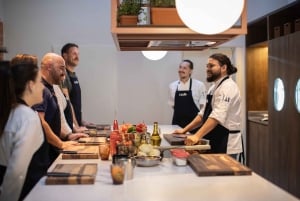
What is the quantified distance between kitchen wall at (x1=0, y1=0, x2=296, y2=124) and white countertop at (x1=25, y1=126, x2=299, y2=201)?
3649 mm

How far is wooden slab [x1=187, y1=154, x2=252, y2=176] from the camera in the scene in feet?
6.59

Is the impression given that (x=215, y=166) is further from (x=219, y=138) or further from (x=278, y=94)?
(x=278, y=94)

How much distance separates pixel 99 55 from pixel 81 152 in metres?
3.22

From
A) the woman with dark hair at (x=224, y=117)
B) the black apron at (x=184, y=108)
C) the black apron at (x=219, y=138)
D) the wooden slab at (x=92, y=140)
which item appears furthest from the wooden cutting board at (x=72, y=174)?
the black apron at (x=184, y=108)

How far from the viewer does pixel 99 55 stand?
561 cm

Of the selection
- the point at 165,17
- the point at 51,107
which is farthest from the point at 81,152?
the point at 165,17

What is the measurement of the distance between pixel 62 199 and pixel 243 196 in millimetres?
734

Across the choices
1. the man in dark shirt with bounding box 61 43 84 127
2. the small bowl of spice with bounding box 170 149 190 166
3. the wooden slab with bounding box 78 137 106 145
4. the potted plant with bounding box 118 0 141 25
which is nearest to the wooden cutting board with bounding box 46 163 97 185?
the small bowl of spice with bounding box 170 149 190 166

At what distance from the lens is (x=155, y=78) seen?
18.9 feet

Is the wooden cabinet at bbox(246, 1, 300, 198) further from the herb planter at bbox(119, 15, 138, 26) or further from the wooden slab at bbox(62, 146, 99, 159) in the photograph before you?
the wooden slab at bbox(62, 146, 99, 159)

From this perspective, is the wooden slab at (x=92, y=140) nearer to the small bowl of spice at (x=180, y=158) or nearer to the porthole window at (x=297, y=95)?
the small bowl of spice at (x=180, y=158)

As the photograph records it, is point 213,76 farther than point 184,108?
No

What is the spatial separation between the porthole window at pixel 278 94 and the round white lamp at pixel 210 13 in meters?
2.60

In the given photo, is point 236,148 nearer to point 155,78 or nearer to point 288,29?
point 288,29
